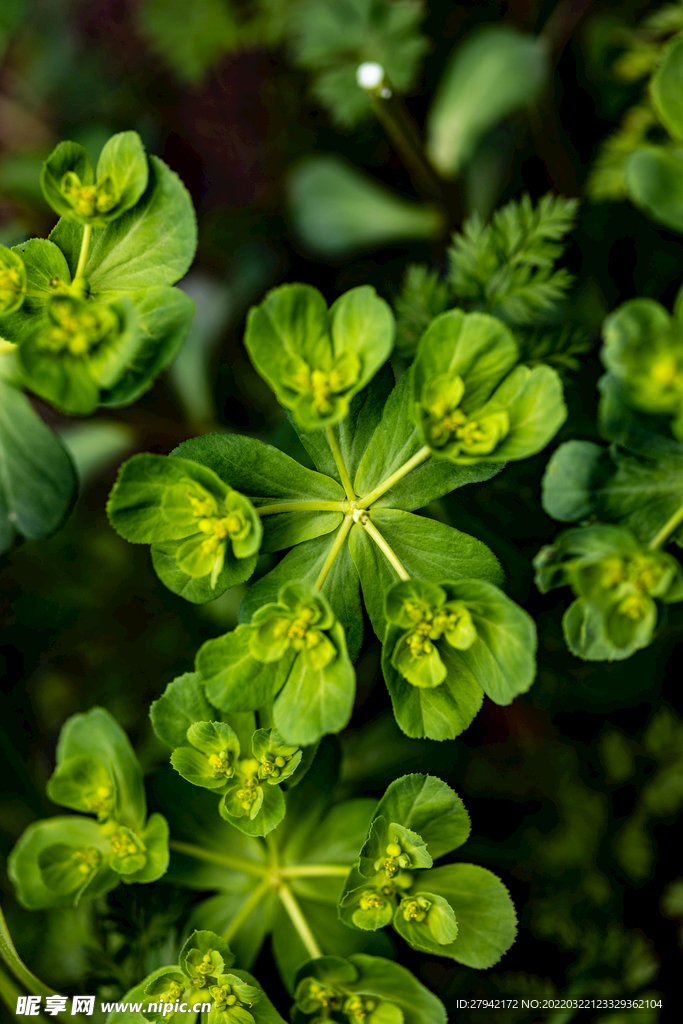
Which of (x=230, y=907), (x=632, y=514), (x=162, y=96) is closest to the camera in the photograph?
(x=632, y=514)

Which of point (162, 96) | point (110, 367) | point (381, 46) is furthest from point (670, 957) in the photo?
point (162, 96)

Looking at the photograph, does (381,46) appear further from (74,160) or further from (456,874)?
(456,874)

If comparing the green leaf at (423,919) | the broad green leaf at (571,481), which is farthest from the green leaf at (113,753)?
the broad green leaf at (571,481)

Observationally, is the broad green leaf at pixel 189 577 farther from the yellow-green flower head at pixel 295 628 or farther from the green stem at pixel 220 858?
the green stem at pixel 220 858

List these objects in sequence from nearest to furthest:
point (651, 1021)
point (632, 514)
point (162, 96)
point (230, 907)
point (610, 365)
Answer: point (610, 365)
point (632, 514)
point (230, 907)
point (651, 1021)
point (162, 96)

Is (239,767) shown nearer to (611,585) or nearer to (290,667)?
(290,667)

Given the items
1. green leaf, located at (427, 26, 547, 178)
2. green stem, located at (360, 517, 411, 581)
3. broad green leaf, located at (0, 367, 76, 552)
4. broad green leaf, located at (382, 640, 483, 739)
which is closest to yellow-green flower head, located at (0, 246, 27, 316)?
broad green leaf, located at (0, 367, 76, 552)

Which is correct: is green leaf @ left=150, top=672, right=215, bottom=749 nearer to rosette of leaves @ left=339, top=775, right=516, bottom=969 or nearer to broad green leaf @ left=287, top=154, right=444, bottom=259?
rosette of leaves @ left=339, top=775, right=516, bottom=969
